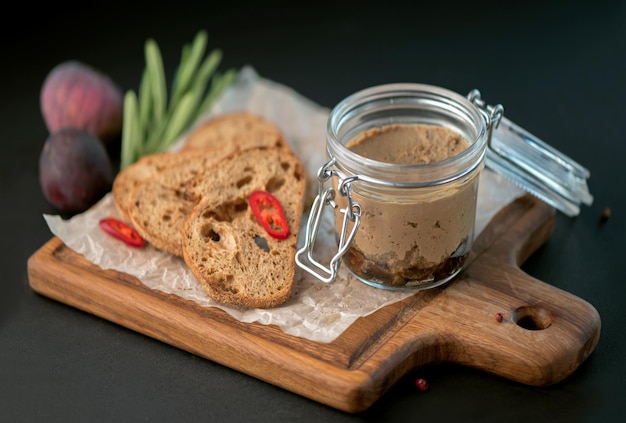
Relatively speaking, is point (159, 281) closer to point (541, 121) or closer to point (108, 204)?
point (108, 204)

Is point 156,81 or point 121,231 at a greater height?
point 156,81

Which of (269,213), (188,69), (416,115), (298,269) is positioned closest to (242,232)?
(269,213)

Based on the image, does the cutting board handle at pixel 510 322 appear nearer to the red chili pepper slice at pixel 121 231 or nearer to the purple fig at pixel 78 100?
the red chili pepper slice at pixel 121 231

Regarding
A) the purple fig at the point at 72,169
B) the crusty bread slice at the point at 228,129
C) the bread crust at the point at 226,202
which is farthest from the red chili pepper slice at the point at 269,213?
the purple fig at the point at 72,169

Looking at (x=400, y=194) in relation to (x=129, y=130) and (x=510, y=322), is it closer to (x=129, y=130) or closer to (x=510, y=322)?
(x=510, y=322)

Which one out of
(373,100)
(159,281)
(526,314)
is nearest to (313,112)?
(373,100)
